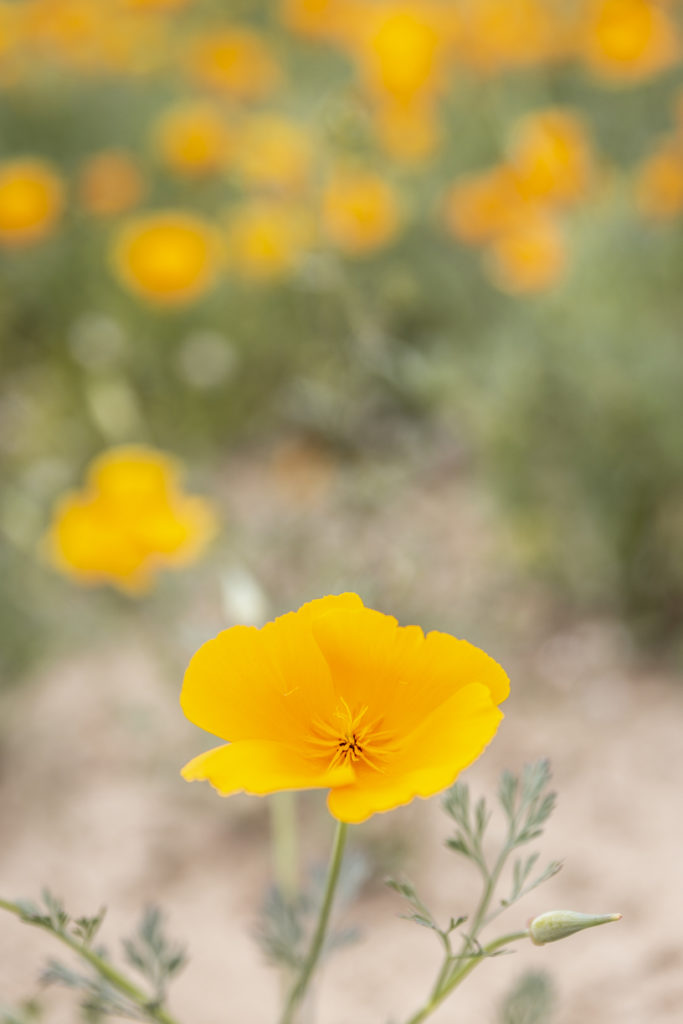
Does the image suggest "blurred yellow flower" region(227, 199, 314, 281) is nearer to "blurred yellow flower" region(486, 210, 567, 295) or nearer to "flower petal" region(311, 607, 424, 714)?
"blurred yellow flower" region(486, 210, 567, 295)

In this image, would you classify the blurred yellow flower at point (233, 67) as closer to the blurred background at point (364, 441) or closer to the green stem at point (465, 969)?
the blurred background at point (364, 441)

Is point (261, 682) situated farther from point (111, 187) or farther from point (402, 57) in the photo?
point (111, 187)

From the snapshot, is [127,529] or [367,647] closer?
[367,647]

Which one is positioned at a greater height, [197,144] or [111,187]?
[197,144]

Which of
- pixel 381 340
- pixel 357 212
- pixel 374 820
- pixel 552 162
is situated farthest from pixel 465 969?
pixel 552 162

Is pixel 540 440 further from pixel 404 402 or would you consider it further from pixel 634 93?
pixel 634 93

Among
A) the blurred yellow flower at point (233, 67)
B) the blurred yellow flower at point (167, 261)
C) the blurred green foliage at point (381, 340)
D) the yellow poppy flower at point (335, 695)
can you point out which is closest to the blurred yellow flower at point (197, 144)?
the blurred green foliage at point (381, 340)

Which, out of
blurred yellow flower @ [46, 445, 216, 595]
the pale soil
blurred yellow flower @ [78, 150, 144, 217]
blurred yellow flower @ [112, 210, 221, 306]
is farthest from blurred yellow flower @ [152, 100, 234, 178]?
blurred yellow flower @ [46, 445, 216, 595]
